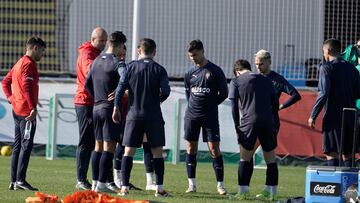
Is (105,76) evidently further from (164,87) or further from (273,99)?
(273,99)

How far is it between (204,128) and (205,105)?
1.06 feet

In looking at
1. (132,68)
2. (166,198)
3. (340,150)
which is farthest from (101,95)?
(340,150)

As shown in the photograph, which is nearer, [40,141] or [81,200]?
[81,200]

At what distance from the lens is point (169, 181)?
17047mm

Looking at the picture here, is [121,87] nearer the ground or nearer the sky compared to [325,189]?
nearer the sky

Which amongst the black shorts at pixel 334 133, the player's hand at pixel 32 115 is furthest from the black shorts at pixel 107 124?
the black shorts at pixel 334 133

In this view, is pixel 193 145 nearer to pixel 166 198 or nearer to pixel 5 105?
pixel 166 198

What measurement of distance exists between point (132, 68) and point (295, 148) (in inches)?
360

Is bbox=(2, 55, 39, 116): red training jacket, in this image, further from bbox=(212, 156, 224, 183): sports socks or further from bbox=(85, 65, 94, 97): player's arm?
bbox=(212, 156, 224, 183): sports socks

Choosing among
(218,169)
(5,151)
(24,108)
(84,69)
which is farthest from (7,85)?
(5,151)

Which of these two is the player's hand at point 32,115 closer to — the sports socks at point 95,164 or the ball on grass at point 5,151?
the sports socks at point 95,164

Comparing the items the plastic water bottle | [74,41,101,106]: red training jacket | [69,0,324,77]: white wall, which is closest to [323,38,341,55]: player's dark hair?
[74,41,101,106]: red training jacket

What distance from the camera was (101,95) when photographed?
14.4 metres

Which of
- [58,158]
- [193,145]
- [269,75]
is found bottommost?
[58,158]
